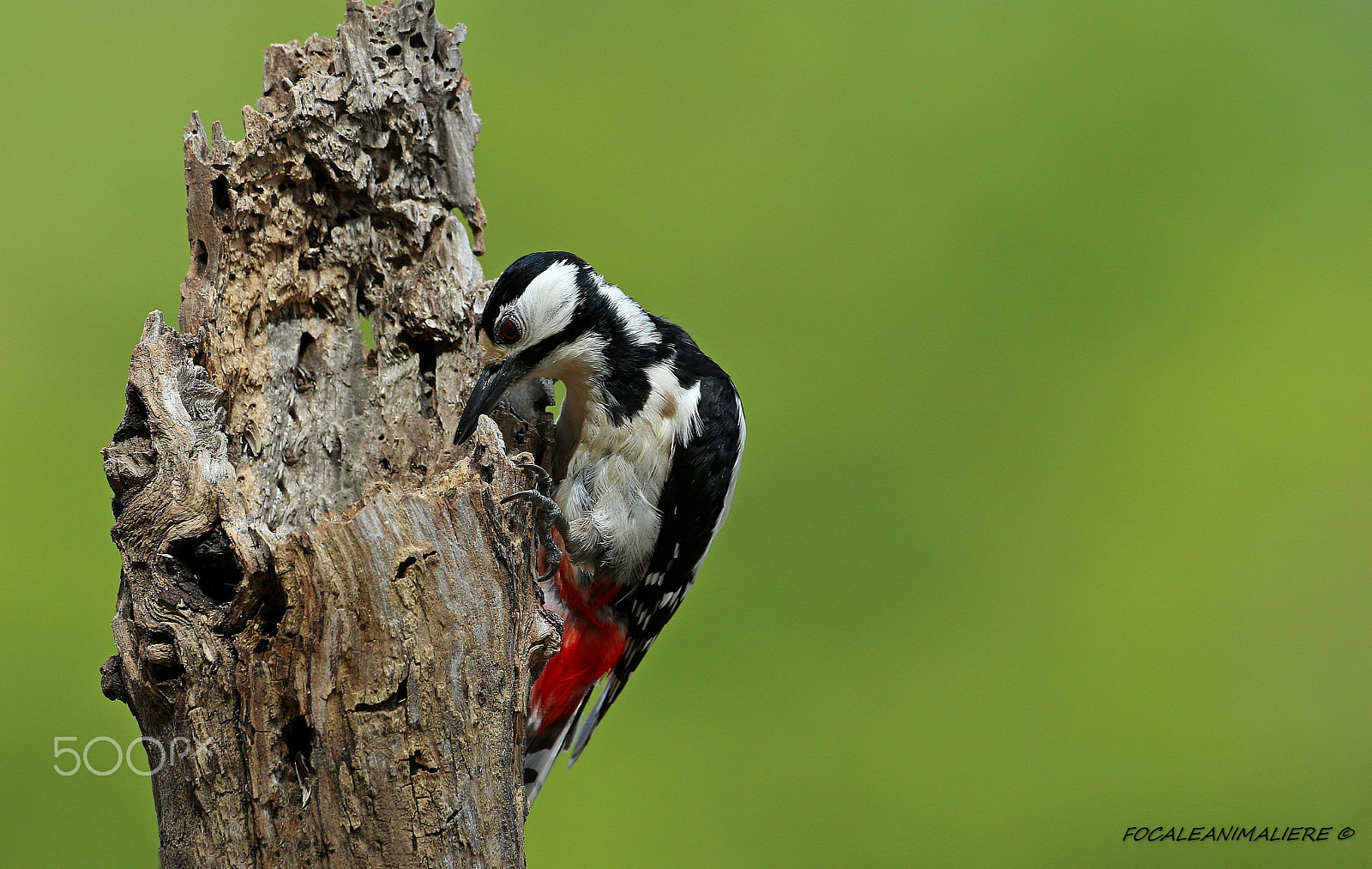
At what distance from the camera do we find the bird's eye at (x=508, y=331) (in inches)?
60.9

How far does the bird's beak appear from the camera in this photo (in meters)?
1.55

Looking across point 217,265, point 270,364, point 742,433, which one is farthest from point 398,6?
point 742,433

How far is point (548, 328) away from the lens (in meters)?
1.60

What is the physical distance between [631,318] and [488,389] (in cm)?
32

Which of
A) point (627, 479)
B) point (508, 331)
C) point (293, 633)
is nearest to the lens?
point (293, 633)

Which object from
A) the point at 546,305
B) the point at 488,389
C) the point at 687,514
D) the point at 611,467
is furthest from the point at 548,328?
the point at 687,514

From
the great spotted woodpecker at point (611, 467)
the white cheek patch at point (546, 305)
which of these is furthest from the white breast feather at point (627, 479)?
the white cheek patch at point (546, 305)

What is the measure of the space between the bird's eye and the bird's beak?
0.04 metres

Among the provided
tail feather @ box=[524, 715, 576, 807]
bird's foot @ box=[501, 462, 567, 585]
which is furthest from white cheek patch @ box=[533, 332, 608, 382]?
tail feather @ box=[524, 715, 576, 807]

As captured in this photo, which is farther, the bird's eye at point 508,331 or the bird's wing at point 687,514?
the bird's wing at point 687,514

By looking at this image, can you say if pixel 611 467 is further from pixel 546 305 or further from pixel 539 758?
pixel 539 758

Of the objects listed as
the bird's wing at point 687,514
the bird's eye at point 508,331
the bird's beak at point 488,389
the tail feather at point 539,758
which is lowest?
the tail feather at point 539,758

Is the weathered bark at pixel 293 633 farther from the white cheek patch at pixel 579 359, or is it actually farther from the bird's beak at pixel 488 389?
the white cheek patch at pixel 579 359

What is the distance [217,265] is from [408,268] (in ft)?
1.04
